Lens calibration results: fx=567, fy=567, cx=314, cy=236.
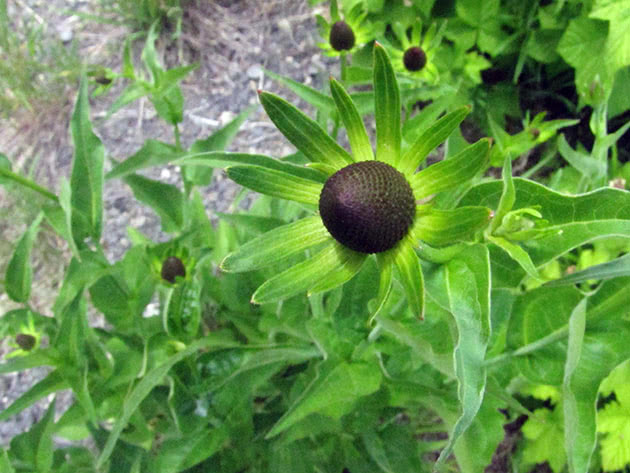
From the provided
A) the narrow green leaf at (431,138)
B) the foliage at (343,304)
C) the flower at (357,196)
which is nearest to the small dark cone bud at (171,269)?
the foliage at (343,304)

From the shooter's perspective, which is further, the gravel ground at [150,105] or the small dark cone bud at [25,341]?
the gravel ground at [150,105]

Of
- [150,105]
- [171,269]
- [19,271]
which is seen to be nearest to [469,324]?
[171,269]

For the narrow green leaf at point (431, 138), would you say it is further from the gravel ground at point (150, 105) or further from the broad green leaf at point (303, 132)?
the gravel ground at point (150, 105)

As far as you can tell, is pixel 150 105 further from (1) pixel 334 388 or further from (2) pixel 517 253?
(2) pixel 517 253

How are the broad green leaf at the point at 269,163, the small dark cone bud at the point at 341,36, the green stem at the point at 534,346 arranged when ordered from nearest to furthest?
the broad green leaf at the point at 269,163
the green stem at the point at 534,346
the small dark cone bud at the point at 341,36

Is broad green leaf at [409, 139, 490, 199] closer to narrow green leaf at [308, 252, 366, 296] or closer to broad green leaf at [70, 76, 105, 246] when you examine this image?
narrow green leaf at [308, 252, 366, 296]

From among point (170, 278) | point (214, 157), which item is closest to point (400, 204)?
point (214, 157)
